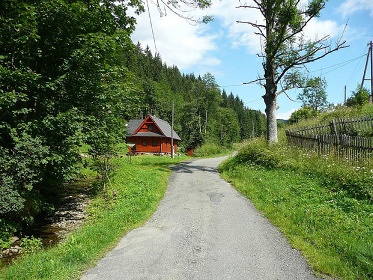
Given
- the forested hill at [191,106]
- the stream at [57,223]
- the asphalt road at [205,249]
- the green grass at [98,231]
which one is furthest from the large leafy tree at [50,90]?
the forested hill at [191,106]

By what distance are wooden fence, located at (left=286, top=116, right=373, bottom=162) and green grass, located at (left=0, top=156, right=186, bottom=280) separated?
681 cm

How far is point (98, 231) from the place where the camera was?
7199 millimetres

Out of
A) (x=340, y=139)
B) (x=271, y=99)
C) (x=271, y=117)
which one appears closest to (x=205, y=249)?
(x=340, y=139)

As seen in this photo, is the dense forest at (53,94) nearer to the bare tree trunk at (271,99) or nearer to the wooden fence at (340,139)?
the bare tree trunk at (271,99)

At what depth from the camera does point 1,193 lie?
7.06 meters

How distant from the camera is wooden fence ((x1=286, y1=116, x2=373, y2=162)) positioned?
32.3 feet

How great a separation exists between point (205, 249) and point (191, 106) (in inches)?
2221

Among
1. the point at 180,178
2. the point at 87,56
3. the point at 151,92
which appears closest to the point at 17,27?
the point at 87,56

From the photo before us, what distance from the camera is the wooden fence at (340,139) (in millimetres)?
9834

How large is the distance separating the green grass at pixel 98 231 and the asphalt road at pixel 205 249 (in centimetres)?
32

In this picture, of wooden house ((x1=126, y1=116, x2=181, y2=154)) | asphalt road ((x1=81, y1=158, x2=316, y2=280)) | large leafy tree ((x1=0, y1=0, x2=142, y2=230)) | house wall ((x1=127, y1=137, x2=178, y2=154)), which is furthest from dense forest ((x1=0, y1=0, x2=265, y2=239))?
house wall ((x1=127, y1=137, x2=178, y2=154))

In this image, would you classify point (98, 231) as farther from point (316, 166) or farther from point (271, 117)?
point (271, 117)

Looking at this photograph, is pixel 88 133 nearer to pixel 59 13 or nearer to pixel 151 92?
pixel 59 13

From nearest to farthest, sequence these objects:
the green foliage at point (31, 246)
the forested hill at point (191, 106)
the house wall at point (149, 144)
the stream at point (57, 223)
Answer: the green foliage at point (31, 246), the stream at point (57, 223), the house wall at point (149, 144), the forested hill at point (191, 106)
